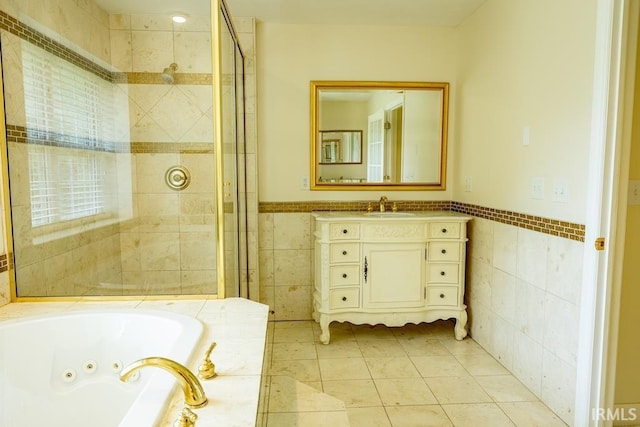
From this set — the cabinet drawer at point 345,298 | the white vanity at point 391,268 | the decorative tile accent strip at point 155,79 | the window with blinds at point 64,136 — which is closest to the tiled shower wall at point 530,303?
the white vanity at point 391,268

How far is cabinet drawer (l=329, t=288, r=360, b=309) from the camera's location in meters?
2.72

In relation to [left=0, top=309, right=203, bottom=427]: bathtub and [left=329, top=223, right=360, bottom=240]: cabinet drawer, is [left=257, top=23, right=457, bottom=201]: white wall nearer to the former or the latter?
[left=329, top=223, right=360, bottom=240]: cabinet drawer

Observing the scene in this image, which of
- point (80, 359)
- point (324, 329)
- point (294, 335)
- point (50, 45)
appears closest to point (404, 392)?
point (324, 329)

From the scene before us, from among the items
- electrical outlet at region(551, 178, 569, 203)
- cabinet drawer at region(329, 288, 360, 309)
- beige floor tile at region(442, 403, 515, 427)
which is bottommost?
beige floor tile at region(442, 403, 515, 427)

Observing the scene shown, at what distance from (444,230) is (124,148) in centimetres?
224

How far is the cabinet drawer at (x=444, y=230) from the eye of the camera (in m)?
2.71

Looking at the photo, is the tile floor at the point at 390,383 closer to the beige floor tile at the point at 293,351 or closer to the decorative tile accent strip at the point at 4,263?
the beige floor tile at the point at 293,351

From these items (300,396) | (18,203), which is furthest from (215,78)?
(300,396)

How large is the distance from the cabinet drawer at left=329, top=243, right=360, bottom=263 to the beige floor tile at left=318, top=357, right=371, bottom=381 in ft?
2.07

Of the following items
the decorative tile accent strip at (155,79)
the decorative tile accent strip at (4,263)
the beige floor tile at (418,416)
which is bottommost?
the beige floor tile at (418,416)

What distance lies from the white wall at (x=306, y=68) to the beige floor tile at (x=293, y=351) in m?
1.07

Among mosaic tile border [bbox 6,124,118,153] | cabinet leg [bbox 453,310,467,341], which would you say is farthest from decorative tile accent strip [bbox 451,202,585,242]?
mosaic tile border [bbox 6,124,118,153]

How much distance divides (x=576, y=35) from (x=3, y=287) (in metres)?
2.89

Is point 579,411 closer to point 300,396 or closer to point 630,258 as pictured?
point 630,258
